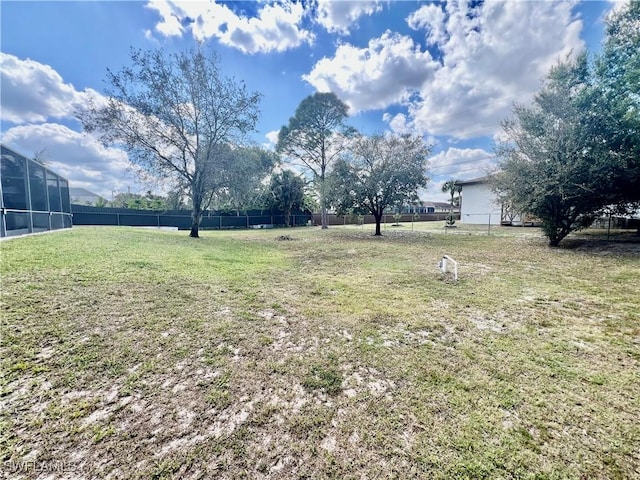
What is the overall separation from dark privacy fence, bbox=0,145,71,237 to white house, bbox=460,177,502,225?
2450 cm

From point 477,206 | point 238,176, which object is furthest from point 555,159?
point 477,206

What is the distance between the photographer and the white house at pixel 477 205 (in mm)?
20812

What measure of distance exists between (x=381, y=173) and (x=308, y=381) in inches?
510

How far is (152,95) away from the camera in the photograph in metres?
10.5

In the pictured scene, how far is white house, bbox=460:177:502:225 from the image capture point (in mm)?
20812

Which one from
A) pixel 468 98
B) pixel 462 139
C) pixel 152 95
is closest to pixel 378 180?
pixel 468 98

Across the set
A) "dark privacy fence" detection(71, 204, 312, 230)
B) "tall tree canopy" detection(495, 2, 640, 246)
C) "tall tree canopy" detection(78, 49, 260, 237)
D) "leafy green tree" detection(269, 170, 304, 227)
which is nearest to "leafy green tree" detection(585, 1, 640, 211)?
"tall tree canopy" detection(495, 2, 640, 246)

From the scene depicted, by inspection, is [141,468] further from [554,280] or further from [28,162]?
[28,162]

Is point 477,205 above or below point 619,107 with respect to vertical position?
below

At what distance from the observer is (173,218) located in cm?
2272

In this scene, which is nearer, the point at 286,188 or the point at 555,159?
the point at 555,159

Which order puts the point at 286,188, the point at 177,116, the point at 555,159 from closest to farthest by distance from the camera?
the point at 555,159 → the point at 177,116 → the point at 286,188

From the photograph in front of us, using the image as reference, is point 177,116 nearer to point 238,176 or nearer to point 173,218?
point 238,176

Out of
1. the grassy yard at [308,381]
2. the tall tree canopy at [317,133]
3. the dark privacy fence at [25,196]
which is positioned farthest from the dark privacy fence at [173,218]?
the grassy yard at [308,381]
